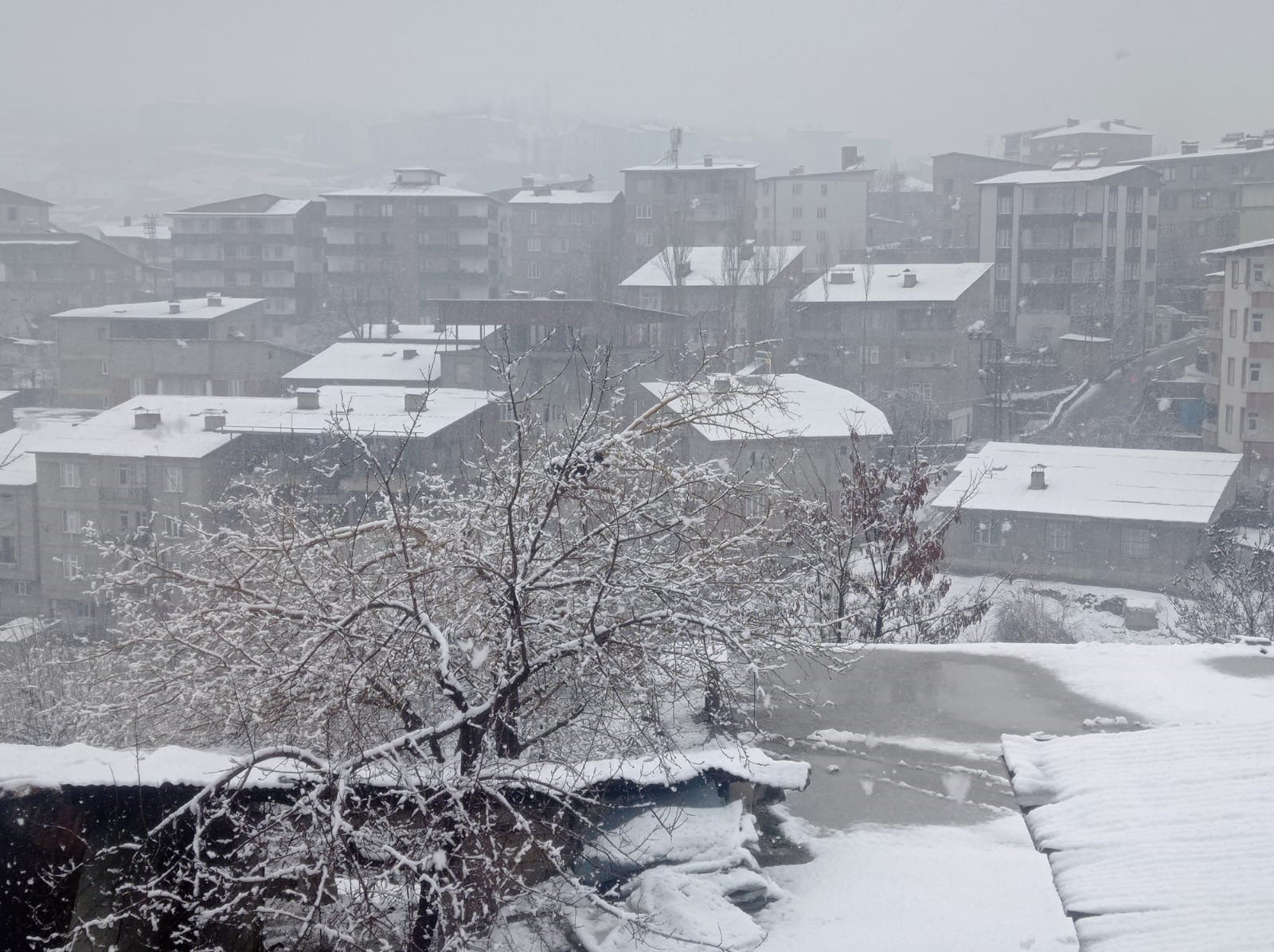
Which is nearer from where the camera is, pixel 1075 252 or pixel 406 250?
pixel 1075 252

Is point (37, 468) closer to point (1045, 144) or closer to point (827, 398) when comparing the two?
point (827, 398)

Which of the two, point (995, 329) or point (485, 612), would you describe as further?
point (995, 329)

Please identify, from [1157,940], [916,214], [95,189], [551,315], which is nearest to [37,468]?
[551,315]

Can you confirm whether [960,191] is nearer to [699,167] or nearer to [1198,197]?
[1198,197]

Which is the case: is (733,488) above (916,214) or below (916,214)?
below

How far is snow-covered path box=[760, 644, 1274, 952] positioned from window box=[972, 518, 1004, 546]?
1462cm

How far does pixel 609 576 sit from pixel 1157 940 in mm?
2343

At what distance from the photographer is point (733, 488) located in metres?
5.60

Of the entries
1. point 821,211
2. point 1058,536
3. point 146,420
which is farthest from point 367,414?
point 821,211

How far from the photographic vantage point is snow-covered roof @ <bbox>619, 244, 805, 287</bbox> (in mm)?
35000

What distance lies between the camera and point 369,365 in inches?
1133

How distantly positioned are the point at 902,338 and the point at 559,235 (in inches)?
755

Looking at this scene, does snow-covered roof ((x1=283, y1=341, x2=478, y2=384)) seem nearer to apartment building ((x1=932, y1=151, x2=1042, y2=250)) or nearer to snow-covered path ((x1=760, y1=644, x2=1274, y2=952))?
snow-covered path ((x1=760, y1=644, x2=1274, y2=952))

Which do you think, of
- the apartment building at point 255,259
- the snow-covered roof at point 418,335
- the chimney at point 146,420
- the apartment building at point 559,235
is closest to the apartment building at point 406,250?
the apartment building at point 255,259
